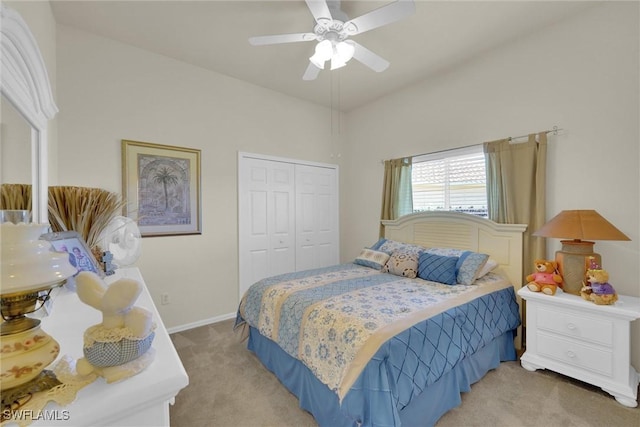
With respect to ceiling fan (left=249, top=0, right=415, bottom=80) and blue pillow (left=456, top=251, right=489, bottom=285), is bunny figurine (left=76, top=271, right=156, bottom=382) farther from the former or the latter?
blue pillow (left=456, top=251, right=489, bottom=285)

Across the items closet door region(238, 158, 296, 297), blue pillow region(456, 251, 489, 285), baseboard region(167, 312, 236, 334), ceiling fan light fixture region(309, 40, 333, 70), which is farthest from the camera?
closet door region(238, 158, 296, 297)

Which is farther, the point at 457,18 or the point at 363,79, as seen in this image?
the point at 363,79

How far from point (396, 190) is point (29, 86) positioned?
10.8 ft

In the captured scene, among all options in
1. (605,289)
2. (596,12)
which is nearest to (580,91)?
(596,12)

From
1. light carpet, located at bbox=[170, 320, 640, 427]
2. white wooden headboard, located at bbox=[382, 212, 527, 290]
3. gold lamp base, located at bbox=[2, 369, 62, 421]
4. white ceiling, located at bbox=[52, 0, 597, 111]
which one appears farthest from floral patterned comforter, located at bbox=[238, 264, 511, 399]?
white ceiling, located at bbox=[52, 0, 597, 111]

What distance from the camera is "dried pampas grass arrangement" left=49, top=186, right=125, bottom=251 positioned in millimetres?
1706

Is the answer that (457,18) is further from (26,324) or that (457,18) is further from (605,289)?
(26,324)

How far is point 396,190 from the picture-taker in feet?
11.7

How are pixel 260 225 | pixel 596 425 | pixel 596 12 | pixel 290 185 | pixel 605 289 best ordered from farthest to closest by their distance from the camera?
pixel 290 185 < pixel 260 225 < pixel 596 12 < pixel 605 289 < pixel 596 425

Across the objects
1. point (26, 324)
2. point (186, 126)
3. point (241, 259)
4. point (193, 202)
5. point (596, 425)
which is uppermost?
point (186, 126)

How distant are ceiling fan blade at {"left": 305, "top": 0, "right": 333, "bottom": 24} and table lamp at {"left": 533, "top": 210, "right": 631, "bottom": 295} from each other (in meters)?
2.22

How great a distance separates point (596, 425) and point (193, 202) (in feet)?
11.7

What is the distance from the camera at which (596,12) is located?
85.0 inches

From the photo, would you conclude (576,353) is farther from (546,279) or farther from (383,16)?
(383,16)
